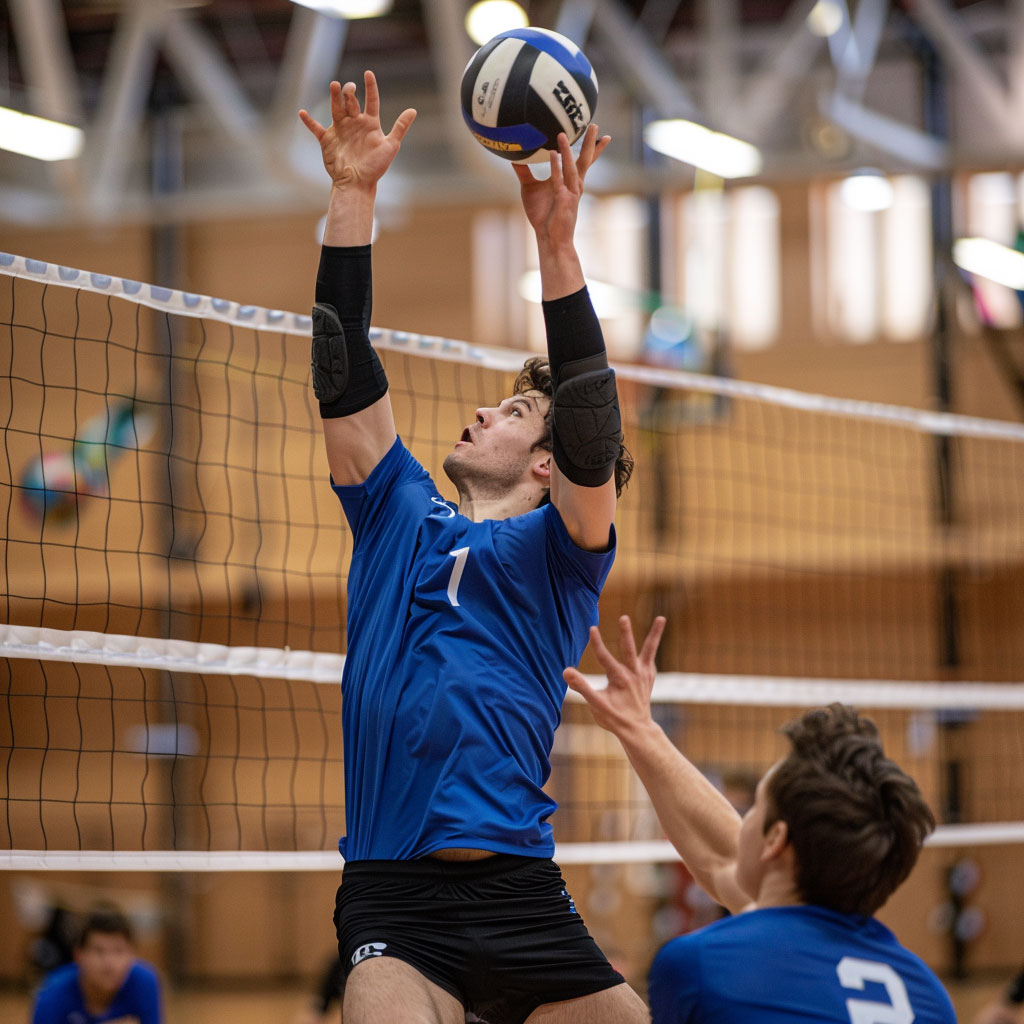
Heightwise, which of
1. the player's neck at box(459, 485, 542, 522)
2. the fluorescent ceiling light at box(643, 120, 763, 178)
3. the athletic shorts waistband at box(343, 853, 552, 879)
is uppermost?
the fluorescent ceiling light at box(643, 120, 763, 178)

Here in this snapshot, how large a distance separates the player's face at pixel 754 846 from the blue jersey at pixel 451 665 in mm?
607

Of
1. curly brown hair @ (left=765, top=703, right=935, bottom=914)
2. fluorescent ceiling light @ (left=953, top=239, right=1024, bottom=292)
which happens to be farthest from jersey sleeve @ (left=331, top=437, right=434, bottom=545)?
fluorescent ceiling light @ (left=953, top=239, right=1024, bottom=292)

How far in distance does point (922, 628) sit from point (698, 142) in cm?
539

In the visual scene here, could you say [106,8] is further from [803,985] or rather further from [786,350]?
[803,985]

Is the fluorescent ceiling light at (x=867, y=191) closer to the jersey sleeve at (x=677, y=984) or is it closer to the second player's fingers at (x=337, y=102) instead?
the second player's fingers at (x=337, y=102)

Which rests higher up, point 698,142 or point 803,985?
point 698,142

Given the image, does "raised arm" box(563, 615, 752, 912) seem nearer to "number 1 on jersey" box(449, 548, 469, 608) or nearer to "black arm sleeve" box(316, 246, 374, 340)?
"number 1 on jersey" box(449, 548, 469, 608)

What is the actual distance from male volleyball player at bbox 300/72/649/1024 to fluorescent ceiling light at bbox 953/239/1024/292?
11.7 m

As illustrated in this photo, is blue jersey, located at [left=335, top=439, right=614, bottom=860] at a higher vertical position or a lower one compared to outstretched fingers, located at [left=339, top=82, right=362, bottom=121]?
lower

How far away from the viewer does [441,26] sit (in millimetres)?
11875

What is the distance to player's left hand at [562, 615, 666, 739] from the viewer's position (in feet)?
10.5

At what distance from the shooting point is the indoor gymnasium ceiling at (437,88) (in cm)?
Answer: 1277

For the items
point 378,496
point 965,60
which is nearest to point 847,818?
point 378,496

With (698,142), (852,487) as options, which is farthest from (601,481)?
(852,487)
